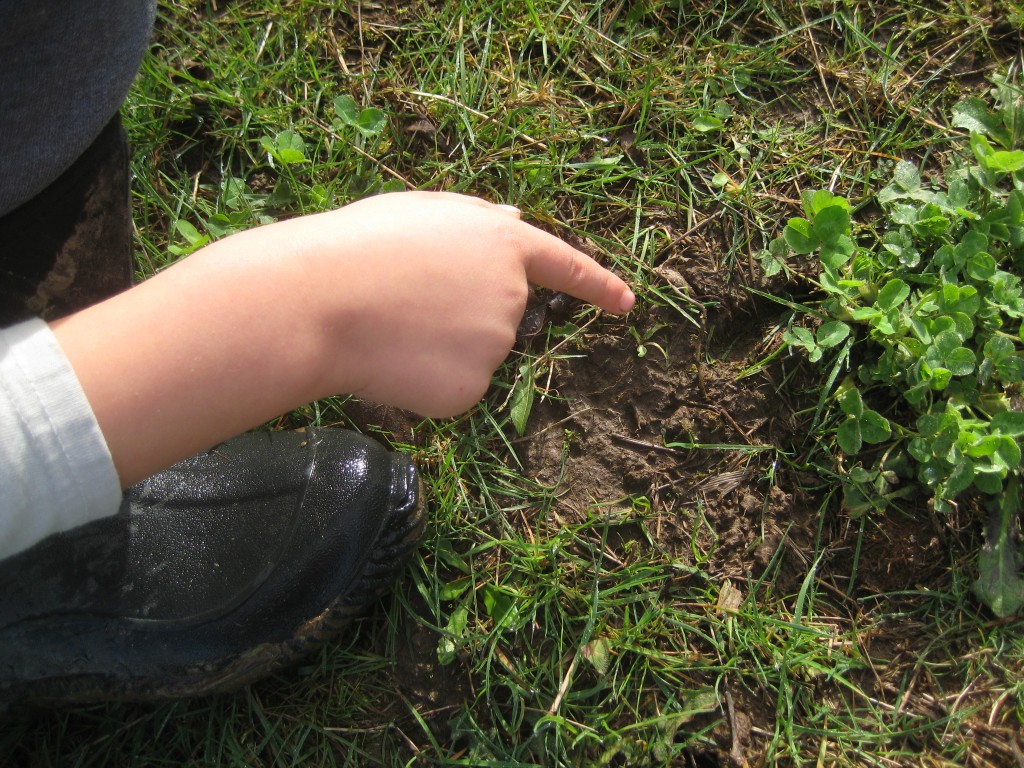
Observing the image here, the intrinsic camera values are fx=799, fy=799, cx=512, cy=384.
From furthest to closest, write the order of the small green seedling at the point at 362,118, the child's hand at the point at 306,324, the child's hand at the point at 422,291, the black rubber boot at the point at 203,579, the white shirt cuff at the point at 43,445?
the small green seedling at the point at 362,118, the black rubber boot at the point at 203,579, the child's hand at the point at 422,291, the child's hand at the point at 306,324, the white shirt cuff at the point at 43,445

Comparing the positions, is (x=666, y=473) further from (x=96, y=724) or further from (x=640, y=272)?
(x=96, y=724)

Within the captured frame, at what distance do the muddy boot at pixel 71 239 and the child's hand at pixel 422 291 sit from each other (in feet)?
1.83

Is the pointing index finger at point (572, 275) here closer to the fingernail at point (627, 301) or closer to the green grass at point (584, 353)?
the fingernail at point (627, 301)

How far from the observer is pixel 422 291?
151cm

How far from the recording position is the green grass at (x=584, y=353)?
5.93 ft

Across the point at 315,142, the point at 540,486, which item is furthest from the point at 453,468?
the point at 315,142

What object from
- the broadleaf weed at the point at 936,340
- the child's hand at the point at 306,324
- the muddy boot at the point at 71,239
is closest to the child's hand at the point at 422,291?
the child's hand at the point at 306,324

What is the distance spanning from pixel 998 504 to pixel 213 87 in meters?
2.25

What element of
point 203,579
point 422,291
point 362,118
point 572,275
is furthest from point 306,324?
point 362,118

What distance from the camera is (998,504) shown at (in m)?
1.86

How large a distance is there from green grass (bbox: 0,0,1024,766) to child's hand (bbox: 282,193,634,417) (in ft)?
1.25

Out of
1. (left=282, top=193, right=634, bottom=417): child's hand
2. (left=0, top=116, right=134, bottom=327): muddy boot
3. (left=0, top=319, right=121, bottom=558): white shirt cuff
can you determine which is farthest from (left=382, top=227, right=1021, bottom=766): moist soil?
(left=0, top=116, right=134, bottom=327): muddy boot

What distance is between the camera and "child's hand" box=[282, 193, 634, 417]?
147 cm

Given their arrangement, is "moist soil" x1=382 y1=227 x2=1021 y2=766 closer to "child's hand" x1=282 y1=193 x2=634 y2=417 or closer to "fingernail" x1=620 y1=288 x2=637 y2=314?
"fingernail" x1=620 y1=288 x2=637 y2=314
